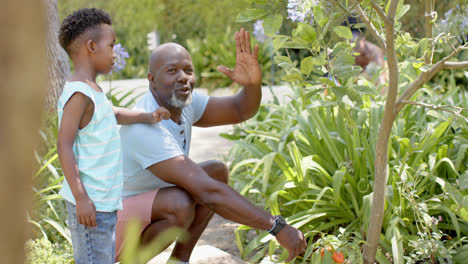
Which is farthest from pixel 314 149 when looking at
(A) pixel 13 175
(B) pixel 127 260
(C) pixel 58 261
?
(A) pixel 13 175

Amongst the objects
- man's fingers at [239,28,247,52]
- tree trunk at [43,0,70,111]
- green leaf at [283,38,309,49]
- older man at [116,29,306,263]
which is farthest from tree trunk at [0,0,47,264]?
tree trunk at [43,0,70,111]

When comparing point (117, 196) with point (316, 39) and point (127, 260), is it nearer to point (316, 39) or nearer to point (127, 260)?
point (127, 260)

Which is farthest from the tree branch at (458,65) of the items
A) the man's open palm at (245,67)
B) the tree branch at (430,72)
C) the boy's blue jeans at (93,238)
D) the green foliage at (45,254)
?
the green foliage at (45,254)

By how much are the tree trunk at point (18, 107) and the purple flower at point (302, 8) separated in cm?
152

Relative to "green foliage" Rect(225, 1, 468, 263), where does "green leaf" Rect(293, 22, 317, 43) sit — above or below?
above

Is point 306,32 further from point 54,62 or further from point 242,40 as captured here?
point 54,62

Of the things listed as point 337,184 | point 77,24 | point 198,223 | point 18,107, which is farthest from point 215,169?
point 18,107

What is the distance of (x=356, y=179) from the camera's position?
113 inches

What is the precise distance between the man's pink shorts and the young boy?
0.93ft

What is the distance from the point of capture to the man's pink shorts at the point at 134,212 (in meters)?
2.30

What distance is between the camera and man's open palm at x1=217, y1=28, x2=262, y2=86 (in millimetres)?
2411

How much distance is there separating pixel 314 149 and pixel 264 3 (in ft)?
4.72

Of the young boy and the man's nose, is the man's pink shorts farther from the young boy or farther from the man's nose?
the man's nose

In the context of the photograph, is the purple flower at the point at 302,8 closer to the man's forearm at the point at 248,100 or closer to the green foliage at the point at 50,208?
the man's forearm at the point at 248,100
